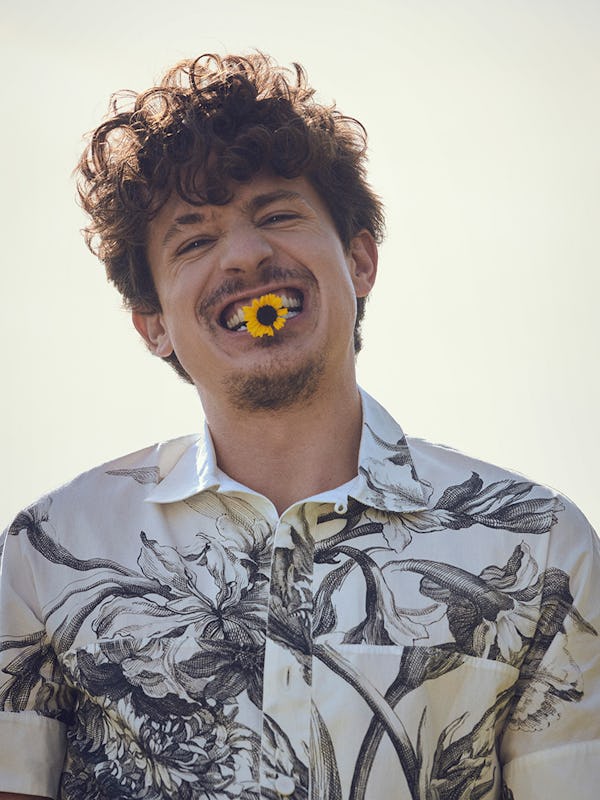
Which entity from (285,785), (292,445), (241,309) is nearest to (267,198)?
(241,309)

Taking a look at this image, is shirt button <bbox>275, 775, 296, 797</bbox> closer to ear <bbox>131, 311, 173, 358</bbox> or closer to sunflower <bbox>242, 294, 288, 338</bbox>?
sunflower <bbox>242, 294, 288, 338</bbox>

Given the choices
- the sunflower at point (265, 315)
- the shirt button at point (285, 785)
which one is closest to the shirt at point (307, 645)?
the shirt button at point (285, 785)

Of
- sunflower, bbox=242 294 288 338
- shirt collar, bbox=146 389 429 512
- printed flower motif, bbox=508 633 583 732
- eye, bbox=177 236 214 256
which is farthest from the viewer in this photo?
eye, bbox=177 236 214 256

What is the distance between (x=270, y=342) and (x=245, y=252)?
0.91 ft

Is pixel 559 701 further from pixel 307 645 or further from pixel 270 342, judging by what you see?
pixel 270 342

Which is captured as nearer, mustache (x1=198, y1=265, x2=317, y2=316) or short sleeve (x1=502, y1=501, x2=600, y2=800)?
short sleeve (x1=502, y1=501, x2=600, y2=800)

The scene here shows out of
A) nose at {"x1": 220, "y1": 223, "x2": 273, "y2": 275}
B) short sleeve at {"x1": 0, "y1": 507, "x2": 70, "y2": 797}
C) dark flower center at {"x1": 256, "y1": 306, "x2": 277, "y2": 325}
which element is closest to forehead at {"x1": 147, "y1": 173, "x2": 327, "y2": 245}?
nose at {"x1": 220, "y1": 223, "x2": 273, "y2": 275}

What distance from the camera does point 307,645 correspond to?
277cm

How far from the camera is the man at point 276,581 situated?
2.72 meters

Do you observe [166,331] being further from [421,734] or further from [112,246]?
[421,734]

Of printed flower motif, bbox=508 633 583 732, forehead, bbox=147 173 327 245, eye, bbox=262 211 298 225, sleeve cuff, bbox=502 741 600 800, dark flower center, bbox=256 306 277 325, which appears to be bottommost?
sleeve cuff, bbox=502 741 600 800

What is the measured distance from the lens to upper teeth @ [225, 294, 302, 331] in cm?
316

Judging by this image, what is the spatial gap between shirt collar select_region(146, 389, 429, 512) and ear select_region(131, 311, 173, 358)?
0.46 metres

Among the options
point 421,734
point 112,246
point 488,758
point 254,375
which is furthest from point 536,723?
point 112,246
